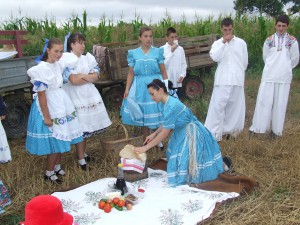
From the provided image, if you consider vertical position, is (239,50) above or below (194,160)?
above

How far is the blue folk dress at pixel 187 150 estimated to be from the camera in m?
4.13

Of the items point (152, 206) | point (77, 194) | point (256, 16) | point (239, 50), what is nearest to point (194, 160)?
point (152, 206)

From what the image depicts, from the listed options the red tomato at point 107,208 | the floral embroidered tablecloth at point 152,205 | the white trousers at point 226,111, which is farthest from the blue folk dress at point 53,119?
the white trousers at point 226,111

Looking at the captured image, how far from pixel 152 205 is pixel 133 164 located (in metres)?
0.61

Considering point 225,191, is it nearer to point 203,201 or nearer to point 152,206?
point 203,201

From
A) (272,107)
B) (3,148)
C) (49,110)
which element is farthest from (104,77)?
(3,148)

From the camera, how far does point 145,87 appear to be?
17.2 feet

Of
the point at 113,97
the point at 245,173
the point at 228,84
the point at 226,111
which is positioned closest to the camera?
the point at 245,173

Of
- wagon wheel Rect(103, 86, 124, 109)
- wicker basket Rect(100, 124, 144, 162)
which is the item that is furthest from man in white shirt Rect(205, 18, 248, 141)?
wagon wheel Rect(103, 86, 124, 109)

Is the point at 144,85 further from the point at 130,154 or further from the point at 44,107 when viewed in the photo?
the point at 44,107

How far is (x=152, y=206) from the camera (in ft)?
12.3

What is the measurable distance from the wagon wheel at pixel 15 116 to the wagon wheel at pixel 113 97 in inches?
74.1

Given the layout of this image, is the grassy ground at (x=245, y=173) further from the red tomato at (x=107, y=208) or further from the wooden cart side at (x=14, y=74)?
the wooden cart side at (x=14, y=74)

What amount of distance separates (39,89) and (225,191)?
221 centimetres
